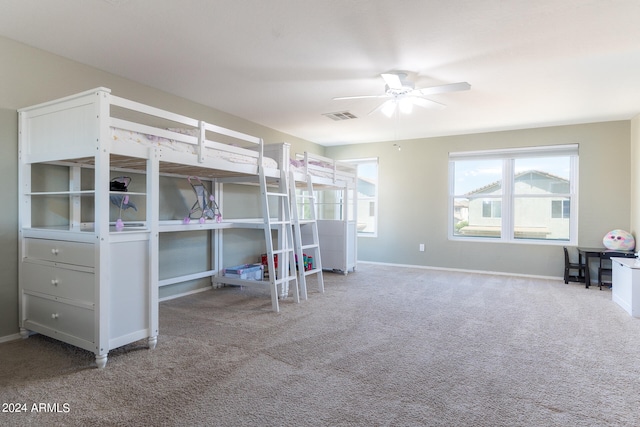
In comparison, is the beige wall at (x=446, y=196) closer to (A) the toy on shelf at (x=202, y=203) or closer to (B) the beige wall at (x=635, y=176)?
(B) the beige wall at (x=635, y=176)

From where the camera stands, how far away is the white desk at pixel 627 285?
3430 millimetres

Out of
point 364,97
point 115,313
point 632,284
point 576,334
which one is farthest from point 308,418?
point 632,284

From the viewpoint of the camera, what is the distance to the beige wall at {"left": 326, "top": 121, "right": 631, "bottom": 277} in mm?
4953

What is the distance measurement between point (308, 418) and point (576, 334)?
98.3 inches

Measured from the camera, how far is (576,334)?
2928mm

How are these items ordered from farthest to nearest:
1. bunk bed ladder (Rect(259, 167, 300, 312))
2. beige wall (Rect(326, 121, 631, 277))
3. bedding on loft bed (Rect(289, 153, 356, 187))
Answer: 1. beige wall (Rect(326, 121, 631, 277))
2. bedding on loft bed (Rect(289, 153, 356, 187))
3. bunk bed ladder (Rect(259, 167, 300, 312))

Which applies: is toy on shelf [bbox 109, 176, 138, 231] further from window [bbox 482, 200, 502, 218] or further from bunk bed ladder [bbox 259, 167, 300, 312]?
window [bbox 482, 200, 502, 218]

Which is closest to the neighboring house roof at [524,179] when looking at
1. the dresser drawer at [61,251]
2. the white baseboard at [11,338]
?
the dresser drawer at [61,251]

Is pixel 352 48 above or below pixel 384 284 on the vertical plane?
above

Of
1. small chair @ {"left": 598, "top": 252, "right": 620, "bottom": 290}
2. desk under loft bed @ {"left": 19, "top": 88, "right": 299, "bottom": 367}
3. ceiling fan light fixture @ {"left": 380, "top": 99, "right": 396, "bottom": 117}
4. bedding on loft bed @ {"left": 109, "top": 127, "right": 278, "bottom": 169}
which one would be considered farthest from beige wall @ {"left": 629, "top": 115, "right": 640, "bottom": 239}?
desk under loft bed @ {"left": 19, "top": 88, "right": 299, "bottom": 367}

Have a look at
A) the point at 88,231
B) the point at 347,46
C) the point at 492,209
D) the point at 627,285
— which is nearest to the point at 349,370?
the point at 88,231

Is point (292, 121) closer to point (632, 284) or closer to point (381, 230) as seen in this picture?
point (381, 230)

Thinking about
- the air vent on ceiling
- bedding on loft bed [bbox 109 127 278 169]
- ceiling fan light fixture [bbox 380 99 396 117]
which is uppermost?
the air vent on ceiling

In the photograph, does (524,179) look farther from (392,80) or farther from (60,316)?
(60,316)
